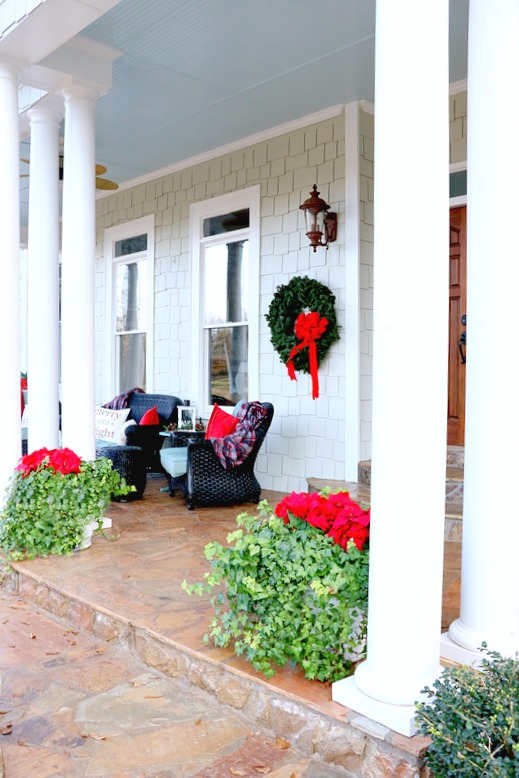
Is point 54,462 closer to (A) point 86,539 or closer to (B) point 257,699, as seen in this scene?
(A) point 86,539

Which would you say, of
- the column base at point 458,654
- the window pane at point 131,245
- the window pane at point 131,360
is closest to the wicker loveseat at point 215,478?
the window pane at point 131,360

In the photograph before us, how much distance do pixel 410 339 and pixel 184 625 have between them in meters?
1.55

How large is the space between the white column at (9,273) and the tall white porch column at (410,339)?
266cm

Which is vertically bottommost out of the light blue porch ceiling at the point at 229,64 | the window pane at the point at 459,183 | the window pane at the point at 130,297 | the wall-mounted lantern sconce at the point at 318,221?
the window pane at the point at 130,297

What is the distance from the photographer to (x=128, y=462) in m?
5.07

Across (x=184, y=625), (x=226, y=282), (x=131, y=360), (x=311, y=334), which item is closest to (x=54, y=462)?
(x=184, y=625)

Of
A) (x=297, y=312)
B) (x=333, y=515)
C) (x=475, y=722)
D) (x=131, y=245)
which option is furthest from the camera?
(x=131, y=245)

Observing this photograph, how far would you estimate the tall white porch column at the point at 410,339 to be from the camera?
188cm

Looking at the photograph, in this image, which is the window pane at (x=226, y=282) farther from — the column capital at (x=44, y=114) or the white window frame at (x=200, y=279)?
the column capital at (x=44, y=114)

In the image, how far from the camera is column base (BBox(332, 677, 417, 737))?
1.83 m

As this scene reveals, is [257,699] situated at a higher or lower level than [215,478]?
lower

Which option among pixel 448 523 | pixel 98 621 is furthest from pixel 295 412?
pixel 98 621

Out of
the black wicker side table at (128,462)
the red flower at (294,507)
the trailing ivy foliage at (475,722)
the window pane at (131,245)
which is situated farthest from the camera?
the window pane at (131,245)

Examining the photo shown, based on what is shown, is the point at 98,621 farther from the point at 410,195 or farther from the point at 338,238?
the point at 338,238
